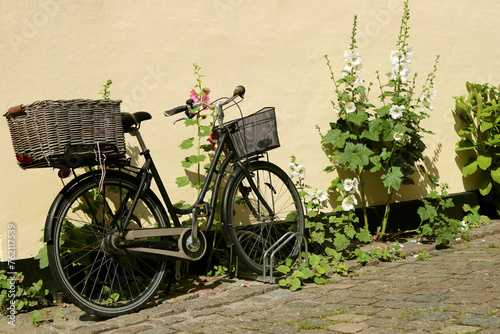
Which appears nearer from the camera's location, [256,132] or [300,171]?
[256,132]

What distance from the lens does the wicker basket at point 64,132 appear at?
3221 millimetres

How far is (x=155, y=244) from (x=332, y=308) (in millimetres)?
1176

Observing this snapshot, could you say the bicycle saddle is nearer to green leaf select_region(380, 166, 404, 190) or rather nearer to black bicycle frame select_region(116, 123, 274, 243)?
black bicycle frame select_region(116, 123, 274, 243)

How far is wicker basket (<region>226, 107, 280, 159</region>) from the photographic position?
418 centimetres

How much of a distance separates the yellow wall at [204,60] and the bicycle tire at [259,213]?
466 mm

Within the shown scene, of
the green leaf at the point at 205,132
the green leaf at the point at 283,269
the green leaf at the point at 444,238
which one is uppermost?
the green leaf at the point at 205,132

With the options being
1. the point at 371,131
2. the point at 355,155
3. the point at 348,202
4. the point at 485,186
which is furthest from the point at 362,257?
the point at 485,186

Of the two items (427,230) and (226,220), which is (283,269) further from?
(427,230)

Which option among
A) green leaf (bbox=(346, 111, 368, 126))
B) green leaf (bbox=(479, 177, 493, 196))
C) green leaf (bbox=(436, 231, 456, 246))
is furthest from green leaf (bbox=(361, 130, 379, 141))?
green leaf (bbox=(479, 177, 493, 196))

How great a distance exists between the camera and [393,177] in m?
5.27

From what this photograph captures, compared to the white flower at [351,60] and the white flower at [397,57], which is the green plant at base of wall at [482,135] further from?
the white flower at [351,60]

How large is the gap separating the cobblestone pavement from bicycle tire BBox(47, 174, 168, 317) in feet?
0.48

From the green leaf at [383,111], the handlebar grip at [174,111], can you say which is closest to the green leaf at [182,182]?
the handlebar grip at [174,111]

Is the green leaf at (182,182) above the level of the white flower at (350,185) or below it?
above
